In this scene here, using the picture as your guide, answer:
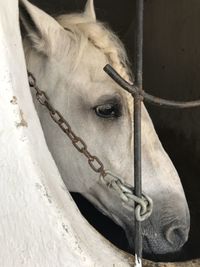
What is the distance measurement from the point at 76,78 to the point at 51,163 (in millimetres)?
478

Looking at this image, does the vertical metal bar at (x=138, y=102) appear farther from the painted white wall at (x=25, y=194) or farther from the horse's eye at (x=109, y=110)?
the horse's eye at (x=109, y=110)

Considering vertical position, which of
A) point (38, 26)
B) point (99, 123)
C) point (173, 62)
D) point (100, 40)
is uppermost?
point (38, 26)

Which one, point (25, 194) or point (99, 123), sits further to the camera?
point (99, 123)

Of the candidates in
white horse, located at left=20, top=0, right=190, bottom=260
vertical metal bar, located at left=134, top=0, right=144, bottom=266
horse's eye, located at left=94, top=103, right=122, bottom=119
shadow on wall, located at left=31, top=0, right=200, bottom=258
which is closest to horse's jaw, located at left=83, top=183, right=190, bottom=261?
white horse, located at left=20, top=0, right=190, bottom=260

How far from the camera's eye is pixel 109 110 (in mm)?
1438

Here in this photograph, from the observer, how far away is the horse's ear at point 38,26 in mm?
1314

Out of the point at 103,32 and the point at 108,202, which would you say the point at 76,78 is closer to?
the point at 103,32

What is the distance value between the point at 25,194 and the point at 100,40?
27.1 inches

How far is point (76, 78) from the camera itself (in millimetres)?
1478

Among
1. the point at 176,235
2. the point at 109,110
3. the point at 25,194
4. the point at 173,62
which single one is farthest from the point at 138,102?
the point at 173,62

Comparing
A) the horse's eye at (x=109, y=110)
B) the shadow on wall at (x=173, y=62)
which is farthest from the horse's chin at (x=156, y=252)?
the shadow on wall at (x=173, y=62)

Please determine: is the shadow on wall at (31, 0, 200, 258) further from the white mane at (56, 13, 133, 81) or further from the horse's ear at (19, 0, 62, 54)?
the horse's ear at (19, 0, 62, 54)

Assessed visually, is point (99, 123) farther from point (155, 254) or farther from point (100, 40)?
point (155, 254)

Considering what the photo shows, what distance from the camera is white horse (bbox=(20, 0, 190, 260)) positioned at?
1.41 m
